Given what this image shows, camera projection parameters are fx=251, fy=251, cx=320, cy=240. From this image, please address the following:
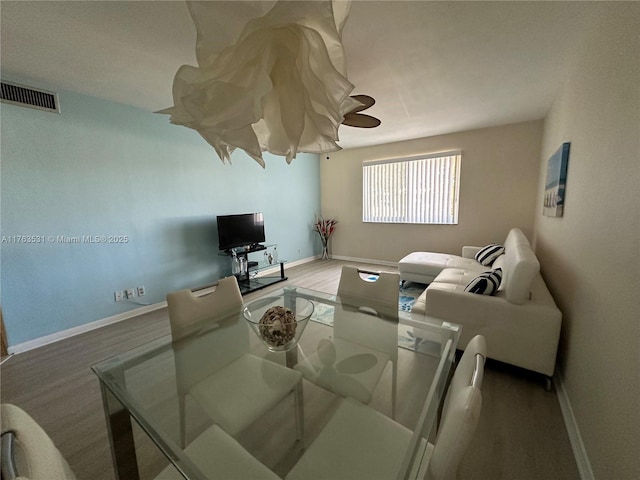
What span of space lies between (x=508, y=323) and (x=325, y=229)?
4.11 metres

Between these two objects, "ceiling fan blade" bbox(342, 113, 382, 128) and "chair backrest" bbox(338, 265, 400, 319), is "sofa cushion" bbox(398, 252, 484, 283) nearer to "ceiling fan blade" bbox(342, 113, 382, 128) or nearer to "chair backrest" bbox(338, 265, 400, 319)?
"chair backrest" bbox(338, 265, 400, 319)

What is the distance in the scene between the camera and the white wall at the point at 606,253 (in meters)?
0.96

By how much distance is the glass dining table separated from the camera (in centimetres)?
98

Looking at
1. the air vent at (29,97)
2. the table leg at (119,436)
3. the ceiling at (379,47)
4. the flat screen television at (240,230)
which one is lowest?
the table leg at (119,436)

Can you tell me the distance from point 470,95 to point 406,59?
1.14 m

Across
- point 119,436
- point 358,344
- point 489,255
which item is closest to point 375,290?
point 358,344

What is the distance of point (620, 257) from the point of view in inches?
42.0

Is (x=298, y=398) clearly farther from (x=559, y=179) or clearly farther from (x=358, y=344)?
(x=559, y=179)

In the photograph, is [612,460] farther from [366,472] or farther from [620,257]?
[366,472]

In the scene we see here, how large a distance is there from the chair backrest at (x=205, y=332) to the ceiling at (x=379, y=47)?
1758mm

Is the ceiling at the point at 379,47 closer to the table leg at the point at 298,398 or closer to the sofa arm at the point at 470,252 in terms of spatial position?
the sofa arm at the point at 470,252

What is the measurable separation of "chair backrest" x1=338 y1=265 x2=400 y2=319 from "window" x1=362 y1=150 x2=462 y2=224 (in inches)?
122

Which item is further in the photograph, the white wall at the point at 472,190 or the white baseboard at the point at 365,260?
the white baseboard at the point at 365,260

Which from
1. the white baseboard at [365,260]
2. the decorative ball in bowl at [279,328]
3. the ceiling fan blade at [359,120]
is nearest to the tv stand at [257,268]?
the white baseboard at [365,260]
